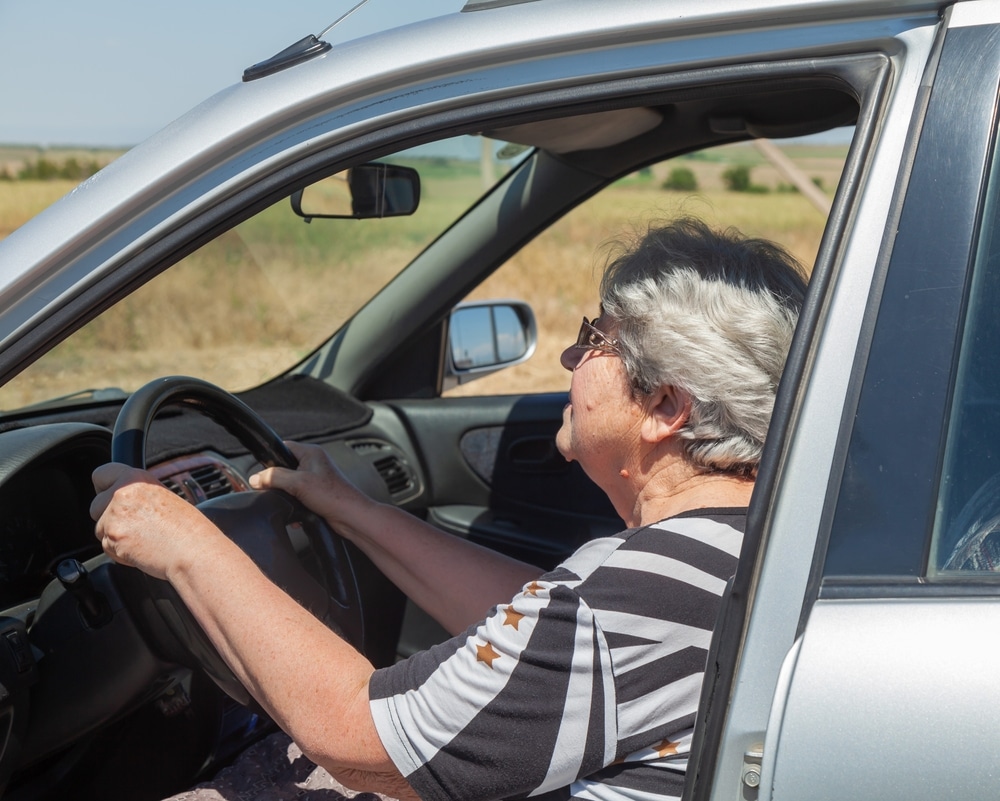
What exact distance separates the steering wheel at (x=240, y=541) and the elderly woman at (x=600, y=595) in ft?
0.73

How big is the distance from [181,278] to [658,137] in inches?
586

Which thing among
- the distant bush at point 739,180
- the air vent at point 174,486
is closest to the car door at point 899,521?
the air vent at point 174,486

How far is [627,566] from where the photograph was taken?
4.59 feet

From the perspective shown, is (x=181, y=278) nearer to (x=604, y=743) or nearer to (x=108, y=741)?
(x=108, y=741)

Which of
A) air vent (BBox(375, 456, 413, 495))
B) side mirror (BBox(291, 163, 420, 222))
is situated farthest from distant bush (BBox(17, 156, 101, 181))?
side mirror (BBox(291, 163, 420, 222))

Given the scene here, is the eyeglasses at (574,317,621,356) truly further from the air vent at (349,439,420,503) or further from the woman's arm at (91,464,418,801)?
the air vent at (349,439,420,503)

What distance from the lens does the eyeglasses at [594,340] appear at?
171 cm

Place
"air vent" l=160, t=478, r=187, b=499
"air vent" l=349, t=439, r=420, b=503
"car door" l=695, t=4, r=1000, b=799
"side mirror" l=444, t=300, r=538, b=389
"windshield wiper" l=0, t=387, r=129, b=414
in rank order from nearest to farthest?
"car door" l=695, t=4, r=1000, b=799 → "air vent" l=160, t=478, r=187, b=499 → "windshield wiper" l=0, t=387, r=129, b=414 → "air vent" l=349, t=439, r=420, b=503 → "side mirror" l=444, t=300, r=538, b=389

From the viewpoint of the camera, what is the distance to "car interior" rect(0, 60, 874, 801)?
181 centimetres

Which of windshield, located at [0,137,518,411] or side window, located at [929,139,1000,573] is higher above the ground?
windshield, located at [0,137,518,411]

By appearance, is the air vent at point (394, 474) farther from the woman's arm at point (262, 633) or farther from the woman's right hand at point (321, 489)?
the woman's arm at point (262, 633)

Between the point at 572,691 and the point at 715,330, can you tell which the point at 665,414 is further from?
the point at 572,691

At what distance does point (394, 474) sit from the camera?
3.09m

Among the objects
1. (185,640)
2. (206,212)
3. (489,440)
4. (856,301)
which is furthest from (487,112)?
(489,440)
